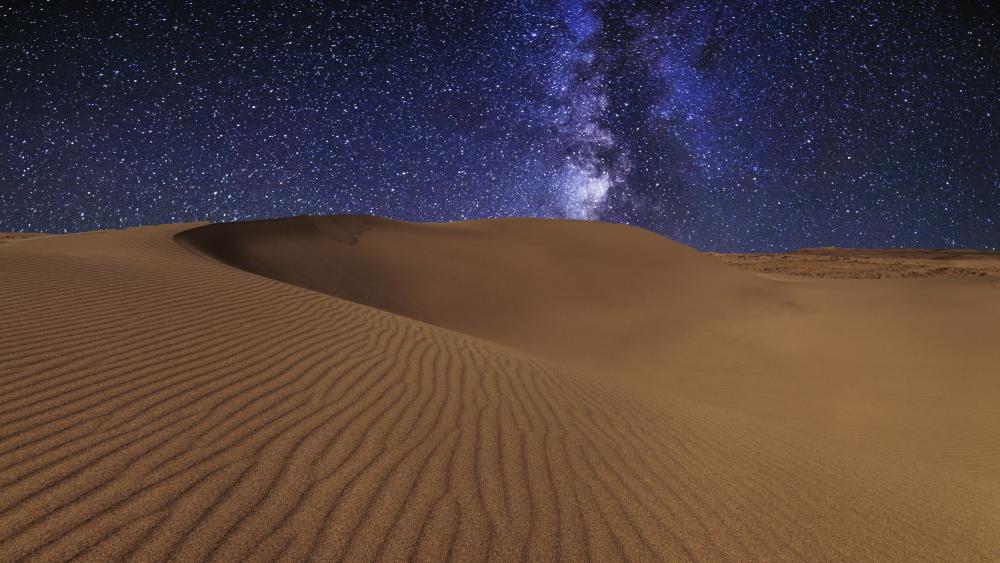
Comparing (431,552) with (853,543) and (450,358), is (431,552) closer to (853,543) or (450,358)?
(853,543)

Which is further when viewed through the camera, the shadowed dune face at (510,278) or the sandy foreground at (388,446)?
the shadowed dune face at (510,278)

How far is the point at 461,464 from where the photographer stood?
8.61 ft

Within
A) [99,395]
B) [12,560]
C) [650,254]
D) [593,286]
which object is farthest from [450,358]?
[650,254]

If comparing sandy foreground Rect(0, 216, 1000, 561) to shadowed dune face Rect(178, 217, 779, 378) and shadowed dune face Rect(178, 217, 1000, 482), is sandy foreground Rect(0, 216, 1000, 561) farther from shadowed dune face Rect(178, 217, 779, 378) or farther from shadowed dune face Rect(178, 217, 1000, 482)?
shadowed dune face Rect(178, 217, 779, 378)

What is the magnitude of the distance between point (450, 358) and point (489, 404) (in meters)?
1.40

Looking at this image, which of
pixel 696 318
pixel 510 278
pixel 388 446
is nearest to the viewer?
pixel 388 446

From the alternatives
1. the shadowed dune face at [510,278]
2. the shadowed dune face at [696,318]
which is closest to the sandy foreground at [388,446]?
the shadowed dune face at [696,318]

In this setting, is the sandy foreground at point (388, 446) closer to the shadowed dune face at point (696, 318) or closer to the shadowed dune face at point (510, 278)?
the shadowed dune face at point (696, 318)

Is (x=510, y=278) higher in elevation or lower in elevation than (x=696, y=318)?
higher

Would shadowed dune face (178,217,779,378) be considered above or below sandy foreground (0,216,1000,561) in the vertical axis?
above

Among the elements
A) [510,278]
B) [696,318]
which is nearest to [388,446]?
[696,318]

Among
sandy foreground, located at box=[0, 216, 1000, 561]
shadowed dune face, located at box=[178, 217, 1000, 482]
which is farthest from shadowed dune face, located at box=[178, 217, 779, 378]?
sandy foreground, located at box=[0, 216, 1000, 561]

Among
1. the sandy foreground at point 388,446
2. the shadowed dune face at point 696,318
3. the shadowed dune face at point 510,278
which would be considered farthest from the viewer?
the shadowed dune face at point 510,278

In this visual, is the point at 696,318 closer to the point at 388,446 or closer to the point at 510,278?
the point at 510,278
